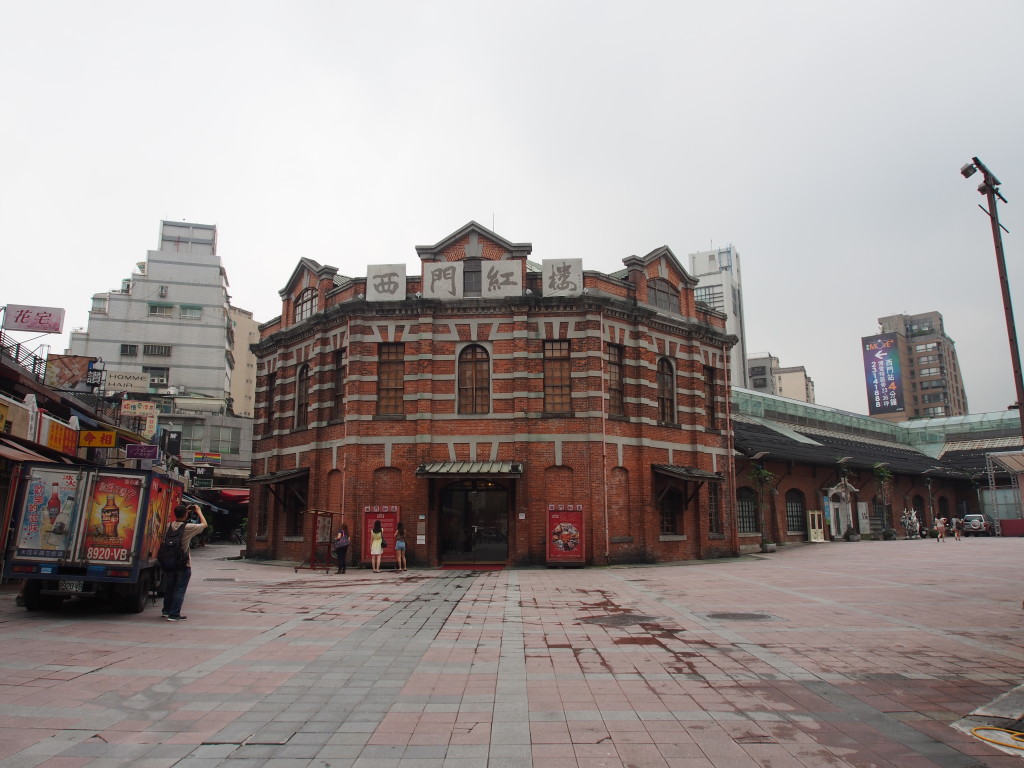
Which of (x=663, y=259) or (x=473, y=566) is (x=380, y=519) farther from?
(x=663, y=259)

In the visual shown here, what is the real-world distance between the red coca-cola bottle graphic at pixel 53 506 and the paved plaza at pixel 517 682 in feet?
5.74

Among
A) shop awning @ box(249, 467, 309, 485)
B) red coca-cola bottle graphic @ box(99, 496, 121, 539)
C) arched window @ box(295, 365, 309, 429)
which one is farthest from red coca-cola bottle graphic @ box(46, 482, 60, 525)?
arched window @ box(295, 365, 309, 429)

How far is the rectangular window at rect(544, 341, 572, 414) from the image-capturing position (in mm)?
24922

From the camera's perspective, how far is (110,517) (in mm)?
12570

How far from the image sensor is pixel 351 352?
25.3m

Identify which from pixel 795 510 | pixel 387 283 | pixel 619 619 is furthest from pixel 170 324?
pixel 619 619

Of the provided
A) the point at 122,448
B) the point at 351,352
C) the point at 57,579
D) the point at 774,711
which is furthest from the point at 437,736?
the point at 122,448

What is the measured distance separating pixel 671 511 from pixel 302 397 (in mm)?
15911

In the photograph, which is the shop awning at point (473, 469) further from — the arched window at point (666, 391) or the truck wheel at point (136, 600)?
the truck wheel at point (136, 600)

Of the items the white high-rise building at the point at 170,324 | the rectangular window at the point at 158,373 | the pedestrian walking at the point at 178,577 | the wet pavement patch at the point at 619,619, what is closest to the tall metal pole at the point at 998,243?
the wet pavement patch at the point at 619,619

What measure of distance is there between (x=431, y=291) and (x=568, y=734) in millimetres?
20693

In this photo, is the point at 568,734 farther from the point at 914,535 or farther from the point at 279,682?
the point at 914,535

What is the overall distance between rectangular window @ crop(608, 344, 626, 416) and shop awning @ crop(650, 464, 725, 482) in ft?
8.07

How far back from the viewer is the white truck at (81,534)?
12117 millimetres
